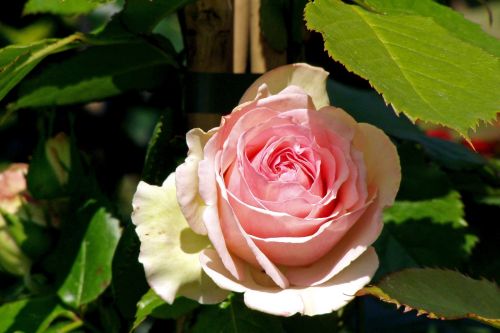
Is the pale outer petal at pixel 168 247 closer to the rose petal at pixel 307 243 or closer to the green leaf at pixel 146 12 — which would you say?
the rose petal at pixel 307 243

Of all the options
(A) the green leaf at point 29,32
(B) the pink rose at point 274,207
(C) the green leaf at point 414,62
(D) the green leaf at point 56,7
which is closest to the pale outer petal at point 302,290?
(B) the pink rose at point 274,207

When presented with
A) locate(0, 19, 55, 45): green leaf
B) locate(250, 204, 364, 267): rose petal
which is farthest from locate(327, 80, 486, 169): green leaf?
locate(0, 19, 55, 45): green leaf

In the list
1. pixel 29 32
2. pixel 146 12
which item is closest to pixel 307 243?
pixel 146 12

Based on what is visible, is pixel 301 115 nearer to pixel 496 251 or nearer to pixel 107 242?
pixel 107 242

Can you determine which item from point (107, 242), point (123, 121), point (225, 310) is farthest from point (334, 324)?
point (123, 121)

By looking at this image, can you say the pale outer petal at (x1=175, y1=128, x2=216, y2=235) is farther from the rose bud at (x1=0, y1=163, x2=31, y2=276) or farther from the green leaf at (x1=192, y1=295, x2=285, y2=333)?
the rose bud at (x1=0, y1=163, x2=31, y2=276)

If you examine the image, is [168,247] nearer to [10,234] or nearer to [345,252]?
[345,252]
